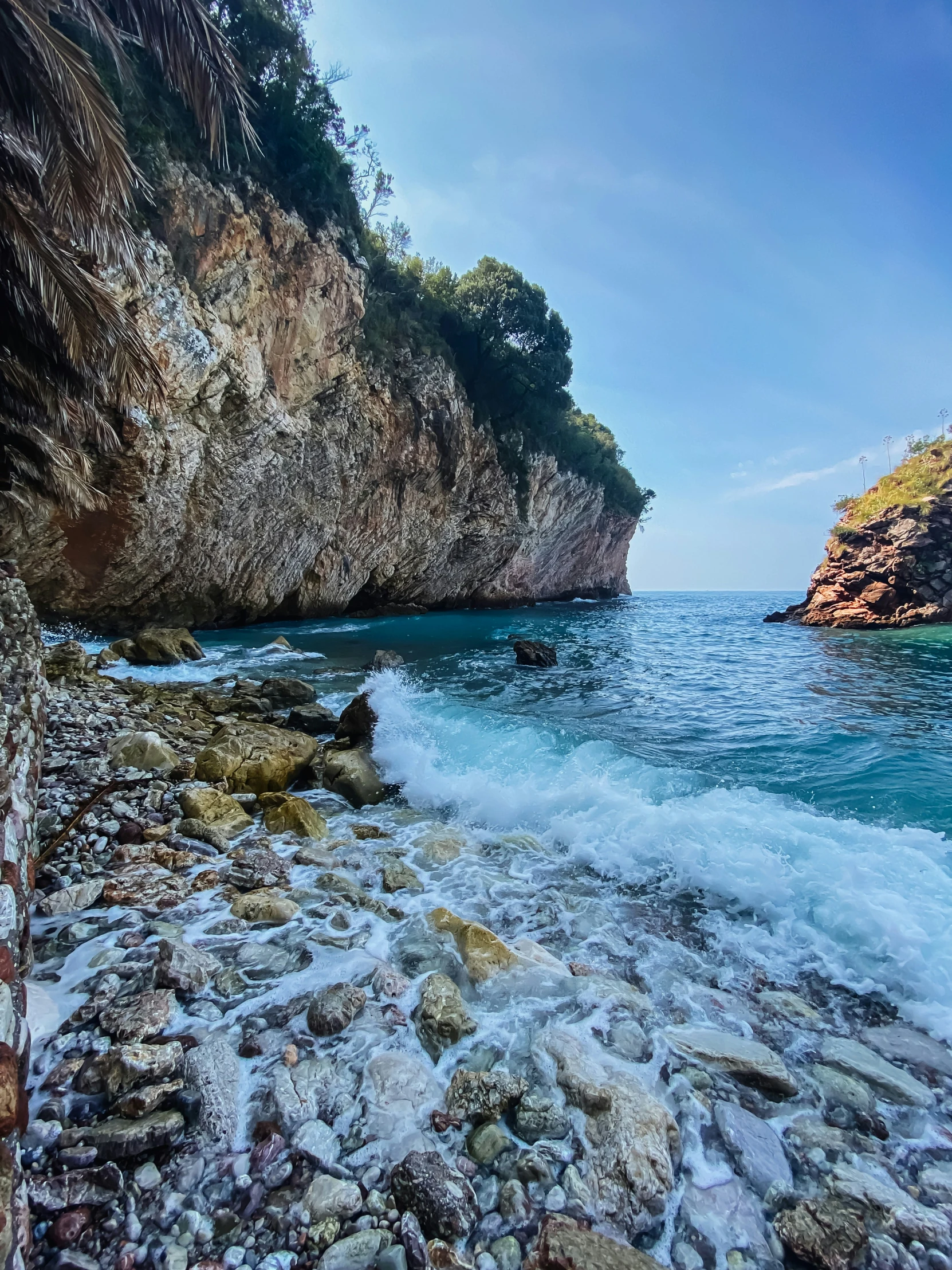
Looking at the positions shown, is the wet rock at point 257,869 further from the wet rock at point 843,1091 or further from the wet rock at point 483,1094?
the wet rock at point 843,1091

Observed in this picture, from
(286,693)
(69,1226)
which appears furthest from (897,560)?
(69,1226)

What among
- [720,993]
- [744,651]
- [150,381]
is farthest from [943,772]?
[744,651]

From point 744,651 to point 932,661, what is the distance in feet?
16.2

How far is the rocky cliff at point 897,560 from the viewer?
1096 inches

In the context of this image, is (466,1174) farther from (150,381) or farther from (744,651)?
(744,651)

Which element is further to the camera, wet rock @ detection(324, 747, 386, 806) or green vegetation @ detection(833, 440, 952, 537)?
green vegetation @ detection(833, 440, 952, 537)

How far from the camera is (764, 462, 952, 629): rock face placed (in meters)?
27.8

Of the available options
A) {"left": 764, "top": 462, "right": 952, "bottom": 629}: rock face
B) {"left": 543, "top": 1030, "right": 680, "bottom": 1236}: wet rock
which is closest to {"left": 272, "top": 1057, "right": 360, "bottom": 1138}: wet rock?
{"left": 543, "top": 1030, "right": 680, "bottom": 1236}: wet rock

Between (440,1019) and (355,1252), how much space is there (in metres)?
1.00

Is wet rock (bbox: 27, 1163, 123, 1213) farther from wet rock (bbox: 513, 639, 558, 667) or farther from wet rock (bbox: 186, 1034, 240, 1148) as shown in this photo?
wet rock (bbox: 513, 639, 558, 667)

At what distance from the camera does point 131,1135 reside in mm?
1835

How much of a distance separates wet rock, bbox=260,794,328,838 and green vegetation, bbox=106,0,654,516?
9.48m

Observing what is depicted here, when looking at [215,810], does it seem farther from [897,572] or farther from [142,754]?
[897,572]

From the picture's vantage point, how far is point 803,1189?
1.97 m
